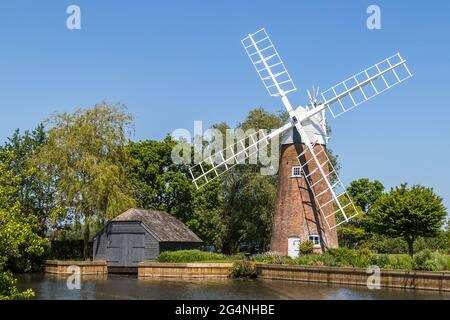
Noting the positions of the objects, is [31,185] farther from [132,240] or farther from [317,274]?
[317,274]

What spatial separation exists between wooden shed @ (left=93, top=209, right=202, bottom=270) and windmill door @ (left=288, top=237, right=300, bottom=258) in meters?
8.05

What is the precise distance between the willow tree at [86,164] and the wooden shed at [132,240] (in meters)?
1.62

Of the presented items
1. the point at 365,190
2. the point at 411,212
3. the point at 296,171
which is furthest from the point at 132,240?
the point at 365,190

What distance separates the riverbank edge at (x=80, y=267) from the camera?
3925 cm

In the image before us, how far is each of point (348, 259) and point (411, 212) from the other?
29.6ft

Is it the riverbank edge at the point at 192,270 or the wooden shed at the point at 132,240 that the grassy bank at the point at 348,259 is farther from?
the wooden shed at the point at 132,240

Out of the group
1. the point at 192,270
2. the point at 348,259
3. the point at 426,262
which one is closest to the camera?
the point at 426,262

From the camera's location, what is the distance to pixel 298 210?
38031mm

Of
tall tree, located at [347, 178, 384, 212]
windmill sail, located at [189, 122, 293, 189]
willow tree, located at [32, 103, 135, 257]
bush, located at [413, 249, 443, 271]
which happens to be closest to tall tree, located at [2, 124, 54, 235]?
willow tree, located at [32, 103, 135, 257]

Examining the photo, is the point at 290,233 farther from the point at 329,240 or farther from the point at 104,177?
the point at 104,177

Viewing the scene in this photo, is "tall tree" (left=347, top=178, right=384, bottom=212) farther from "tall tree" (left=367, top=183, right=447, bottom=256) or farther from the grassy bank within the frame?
the grassy bank

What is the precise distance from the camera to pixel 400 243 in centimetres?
5506
